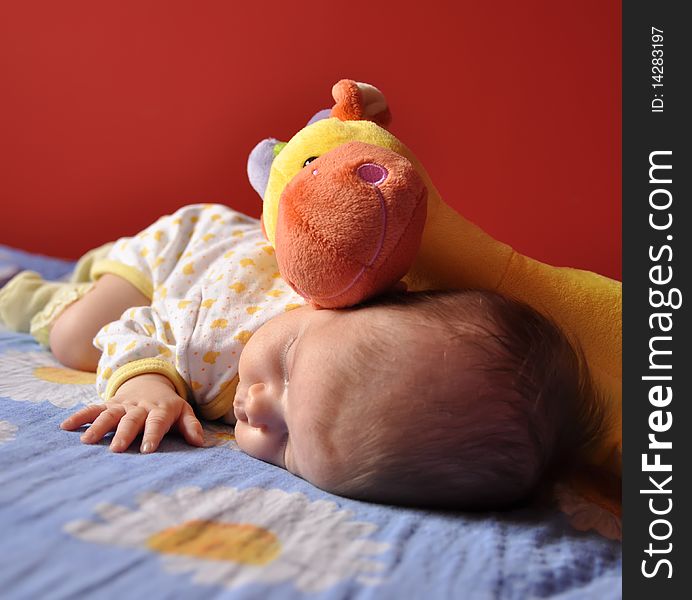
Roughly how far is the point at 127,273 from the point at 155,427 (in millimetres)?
587

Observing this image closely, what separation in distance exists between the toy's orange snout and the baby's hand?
234mm

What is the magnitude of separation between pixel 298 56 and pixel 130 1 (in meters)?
0.46

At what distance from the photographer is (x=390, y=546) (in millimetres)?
613

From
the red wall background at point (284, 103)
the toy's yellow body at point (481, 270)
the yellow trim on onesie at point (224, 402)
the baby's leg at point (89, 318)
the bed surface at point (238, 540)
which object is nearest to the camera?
the bed surface at point (238, 540)

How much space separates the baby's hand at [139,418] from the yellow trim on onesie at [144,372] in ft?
0.11

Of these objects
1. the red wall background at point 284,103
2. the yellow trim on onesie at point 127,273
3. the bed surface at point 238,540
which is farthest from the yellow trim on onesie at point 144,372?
the red wall background at point 284,103

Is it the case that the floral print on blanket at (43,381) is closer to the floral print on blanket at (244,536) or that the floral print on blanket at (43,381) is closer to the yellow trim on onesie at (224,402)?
the yellow trim on onesie at (224,402)

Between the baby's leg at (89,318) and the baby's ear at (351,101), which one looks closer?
the baby's ear at (351,101)

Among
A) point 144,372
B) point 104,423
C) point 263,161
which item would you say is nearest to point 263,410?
point 104,423

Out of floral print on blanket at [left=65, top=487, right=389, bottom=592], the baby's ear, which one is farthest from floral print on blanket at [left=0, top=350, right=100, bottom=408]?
the baby's ear

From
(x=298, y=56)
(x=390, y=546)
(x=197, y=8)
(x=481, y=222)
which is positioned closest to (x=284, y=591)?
(x=390, y=546)

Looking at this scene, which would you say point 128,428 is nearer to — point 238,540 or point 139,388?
point 139,388

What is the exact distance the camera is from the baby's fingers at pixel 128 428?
80 cm
